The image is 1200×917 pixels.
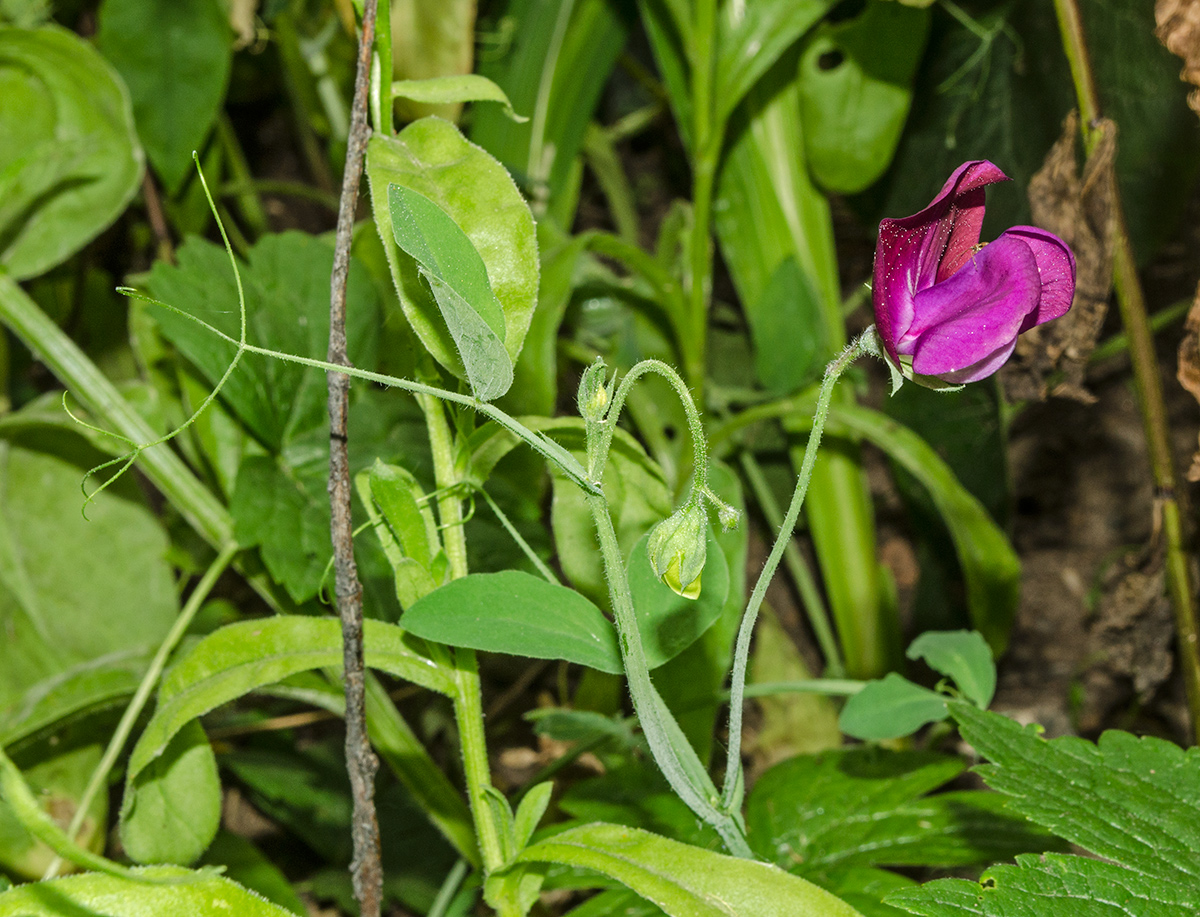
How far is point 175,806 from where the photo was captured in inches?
26.0

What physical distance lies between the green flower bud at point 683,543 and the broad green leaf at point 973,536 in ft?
2.12

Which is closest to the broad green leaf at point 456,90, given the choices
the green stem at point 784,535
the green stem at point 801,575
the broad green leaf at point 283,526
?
the green stem at point 784,535

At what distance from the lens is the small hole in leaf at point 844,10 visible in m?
1.17

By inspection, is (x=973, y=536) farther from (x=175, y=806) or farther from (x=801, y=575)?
(x=175, y=806)

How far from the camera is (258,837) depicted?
3.90ft

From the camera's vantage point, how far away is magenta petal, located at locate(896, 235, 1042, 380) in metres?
0.44

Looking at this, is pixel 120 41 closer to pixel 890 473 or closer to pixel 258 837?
pixel 258 837

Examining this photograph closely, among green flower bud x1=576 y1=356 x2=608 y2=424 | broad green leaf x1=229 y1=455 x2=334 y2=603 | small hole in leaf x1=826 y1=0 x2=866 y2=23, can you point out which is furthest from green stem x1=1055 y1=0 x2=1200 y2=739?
broad green leaf x1=229 y1=455 x2=334 y2=603

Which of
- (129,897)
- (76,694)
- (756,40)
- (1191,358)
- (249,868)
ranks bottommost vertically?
(249,868)

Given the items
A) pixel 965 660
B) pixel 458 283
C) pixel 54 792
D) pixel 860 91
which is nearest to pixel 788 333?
pixel 860 91

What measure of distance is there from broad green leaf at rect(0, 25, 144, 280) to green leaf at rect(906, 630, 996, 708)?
0.87 metres

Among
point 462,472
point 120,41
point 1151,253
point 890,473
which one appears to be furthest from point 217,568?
point 1151,253

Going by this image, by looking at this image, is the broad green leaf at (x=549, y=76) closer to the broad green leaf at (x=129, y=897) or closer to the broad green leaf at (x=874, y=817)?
the broad green leaf at (x=874, y=817)

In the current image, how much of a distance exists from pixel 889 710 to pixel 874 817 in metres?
0.11
